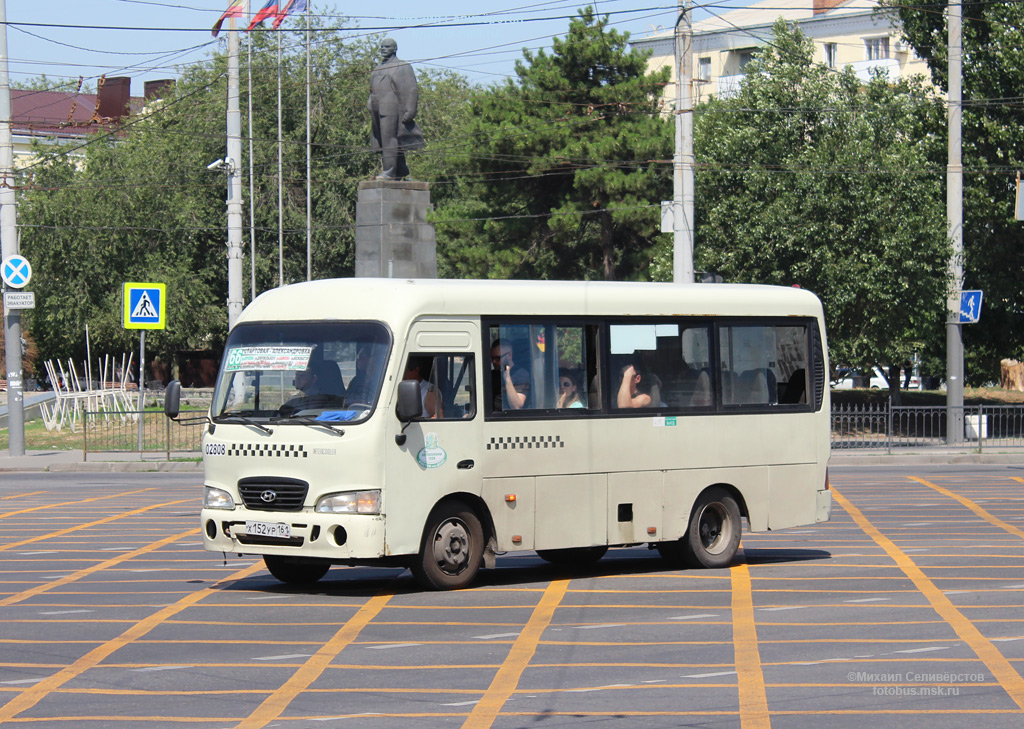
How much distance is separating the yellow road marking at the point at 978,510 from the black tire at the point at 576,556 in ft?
16.7

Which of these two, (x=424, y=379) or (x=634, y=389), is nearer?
(x=424, y=379)

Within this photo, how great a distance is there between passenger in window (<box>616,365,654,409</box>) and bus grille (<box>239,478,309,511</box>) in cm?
318

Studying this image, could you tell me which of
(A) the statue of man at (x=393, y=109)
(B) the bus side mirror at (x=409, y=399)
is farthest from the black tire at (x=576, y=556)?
(A) the statue of man at (x=393, y=109)

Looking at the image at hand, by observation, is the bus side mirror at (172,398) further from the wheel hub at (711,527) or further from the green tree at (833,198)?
the green tree at (833,198)

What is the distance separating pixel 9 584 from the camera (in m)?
12.6

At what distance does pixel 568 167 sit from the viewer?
50250 mm

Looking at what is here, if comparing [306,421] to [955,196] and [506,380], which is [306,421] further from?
[955,196]

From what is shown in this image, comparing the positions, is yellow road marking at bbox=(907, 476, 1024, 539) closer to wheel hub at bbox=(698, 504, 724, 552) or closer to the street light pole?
wheel hub at bbox=(698, 504, 724, 552)

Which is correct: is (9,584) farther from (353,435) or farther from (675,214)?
(675,214)

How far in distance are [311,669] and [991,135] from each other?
33110 millimetres

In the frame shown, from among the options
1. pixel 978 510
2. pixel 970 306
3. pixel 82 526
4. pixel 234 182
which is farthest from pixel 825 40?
pixel 82 526

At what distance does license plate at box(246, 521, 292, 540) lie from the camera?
11.6 m

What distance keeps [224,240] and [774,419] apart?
54.9 meters

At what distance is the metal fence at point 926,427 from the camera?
31.0m
